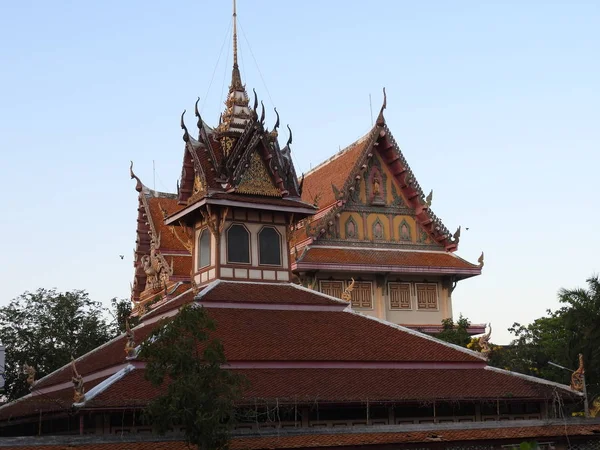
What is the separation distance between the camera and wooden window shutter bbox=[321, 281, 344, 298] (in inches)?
1432

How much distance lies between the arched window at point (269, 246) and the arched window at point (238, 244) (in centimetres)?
45

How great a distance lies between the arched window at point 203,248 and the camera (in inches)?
1118

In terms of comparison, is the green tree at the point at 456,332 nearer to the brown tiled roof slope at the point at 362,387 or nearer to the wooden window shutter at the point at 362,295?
the wooden window shutter at the point at 362,295

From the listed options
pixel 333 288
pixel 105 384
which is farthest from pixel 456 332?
pixel 105 384

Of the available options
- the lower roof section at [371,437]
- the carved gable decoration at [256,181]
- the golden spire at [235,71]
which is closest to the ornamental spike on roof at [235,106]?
the golden spire at [235,71]

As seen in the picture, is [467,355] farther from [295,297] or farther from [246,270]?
[246,270]

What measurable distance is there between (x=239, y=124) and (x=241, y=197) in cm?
308

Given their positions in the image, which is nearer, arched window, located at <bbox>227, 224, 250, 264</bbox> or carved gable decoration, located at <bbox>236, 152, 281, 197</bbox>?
arched window, located at <bbox>227, 224, 250, 264</bbox>

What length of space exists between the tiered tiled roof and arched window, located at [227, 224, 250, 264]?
3.06 feet

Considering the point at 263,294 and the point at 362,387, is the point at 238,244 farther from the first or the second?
the point at 362,387

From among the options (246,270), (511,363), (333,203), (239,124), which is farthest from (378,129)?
(511,363)

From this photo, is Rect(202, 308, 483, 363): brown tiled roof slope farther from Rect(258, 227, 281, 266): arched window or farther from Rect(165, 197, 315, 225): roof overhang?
Rect(165, 197, 315, 225): roof overhang

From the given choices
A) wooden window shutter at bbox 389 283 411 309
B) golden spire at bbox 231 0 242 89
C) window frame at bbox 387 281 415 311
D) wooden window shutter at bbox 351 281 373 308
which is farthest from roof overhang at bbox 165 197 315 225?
wooden window shutter at bbox 389 283 411 309

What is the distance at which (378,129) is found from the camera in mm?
38781
